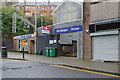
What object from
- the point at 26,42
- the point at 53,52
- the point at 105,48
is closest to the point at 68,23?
the point at 53,52

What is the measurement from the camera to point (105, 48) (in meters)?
14.2

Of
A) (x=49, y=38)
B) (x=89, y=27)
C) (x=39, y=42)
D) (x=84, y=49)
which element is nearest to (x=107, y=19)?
(x=89, y=27)

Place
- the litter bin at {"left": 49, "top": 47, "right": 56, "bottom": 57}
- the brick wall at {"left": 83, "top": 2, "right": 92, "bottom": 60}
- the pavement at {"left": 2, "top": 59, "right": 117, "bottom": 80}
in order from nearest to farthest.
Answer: the pavement at {"left": 2, "top": 59, "right": 117, "bottom": 80} → the brick wall at {"left": 83, "top": 2, "right": 92, "bottom": 60} → the litter bin at {"left": 49, "top": 47, "right": 56, "bottom": 57}

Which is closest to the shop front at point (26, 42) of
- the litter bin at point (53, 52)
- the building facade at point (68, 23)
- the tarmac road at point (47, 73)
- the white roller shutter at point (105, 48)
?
the building facade at point (68, 23)

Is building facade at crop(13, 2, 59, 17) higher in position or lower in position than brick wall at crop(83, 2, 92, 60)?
higher

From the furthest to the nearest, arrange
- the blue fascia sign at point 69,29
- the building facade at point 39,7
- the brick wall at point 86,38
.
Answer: the building facade at point 39,7 → the blue fascia sign at point 69,29 → the brick wall at point 86,38

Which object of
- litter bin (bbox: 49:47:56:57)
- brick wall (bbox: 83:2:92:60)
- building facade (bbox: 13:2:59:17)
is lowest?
litter bin (bbox: 49:47:56:57)

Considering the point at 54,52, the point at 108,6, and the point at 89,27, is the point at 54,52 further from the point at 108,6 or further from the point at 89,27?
the point at 108,6

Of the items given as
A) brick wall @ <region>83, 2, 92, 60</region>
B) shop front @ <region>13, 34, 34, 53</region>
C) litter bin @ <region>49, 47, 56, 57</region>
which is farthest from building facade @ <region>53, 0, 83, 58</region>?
shop front @ <region>13, 34, 34, 53</region>

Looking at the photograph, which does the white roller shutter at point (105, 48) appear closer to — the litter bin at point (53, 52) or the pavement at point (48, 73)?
the pavement at point (48, 73)

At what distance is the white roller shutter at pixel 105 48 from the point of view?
13.5m

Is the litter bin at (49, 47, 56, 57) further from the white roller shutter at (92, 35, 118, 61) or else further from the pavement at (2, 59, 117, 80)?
the pavement at (2, 59, 117, 80)

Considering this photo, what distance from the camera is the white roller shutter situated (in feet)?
44.1

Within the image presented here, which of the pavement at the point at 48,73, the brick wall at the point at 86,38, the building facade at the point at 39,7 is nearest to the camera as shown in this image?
the pavement at the point at 48,73
